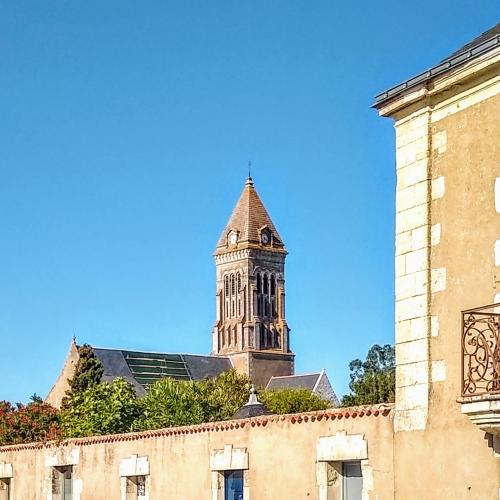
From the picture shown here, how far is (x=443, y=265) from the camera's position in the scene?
1150 centimetres

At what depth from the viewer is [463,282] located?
1118 cm

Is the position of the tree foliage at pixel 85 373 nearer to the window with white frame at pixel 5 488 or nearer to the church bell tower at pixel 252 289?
the window with white frame at pixel 5 488

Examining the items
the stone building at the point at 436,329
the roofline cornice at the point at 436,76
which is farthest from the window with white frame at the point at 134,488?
the roofline cornice at the point at 436,76

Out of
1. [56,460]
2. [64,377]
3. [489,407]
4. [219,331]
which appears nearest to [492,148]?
[489,407]

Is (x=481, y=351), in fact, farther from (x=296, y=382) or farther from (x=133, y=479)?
(x=296, y=382)

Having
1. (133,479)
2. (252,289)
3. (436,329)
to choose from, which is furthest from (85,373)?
(252,289)

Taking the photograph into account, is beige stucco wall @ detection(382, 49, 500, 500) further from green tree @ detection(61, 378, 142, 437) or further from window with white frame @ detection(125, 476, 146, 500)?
green tree @ detection(61, 378, 142, 437)

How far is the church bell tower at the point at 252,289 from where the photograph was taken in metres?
112

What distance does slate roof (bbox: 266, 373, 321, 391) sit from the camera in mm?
93625

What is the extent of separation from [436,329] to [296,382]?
8690cm

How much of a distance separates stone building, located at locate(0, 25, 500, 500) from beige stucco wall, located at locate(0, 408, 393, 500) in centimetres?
2

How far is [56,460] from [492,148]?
11646 millimetres

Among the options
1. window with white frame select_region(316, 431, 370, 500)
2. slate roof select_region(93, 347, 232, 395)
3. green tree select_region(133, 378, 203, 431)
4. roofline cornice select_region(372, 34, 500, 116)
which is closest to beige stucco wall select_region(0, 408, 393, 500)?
window with white frame select_region(316, 431, 370, 500)

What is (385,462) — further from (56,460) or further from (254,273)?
(254,273)
